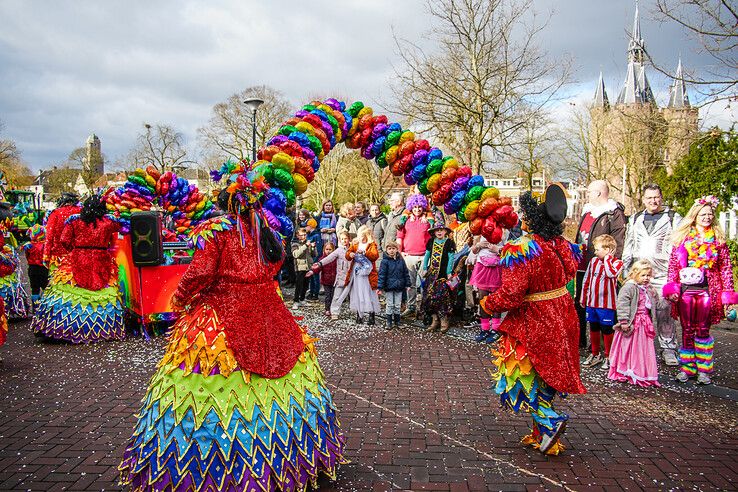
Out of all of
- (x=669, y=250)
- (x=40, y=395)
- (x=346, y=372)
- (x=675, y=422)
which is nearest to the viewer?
(x=675, y=422)

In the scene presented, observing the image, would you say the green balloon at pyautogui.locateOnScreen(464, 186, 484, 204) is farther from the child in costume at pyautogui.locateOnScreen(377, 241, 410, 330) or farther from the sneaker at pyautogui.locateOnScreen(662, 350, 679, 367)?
the child in costume at pyautogui.locateOnScreen(377, 241, 410, 330)

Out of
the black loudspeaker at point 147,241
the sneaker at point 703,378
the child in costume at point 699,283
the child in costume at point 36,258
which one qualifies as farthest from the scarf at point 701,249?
the child in costume at point 36,258

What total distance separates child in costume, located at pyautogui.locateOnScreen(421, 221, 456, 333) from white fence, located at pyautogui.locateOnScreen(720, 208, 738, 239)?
37.5ft

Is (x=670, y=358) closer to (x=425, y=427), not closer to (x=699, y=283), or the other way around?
(x=699, y=283)

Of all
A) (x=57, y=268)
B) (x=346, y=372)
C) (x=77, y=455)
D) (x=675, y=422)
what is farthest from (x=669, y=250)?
(x=57, y=268)

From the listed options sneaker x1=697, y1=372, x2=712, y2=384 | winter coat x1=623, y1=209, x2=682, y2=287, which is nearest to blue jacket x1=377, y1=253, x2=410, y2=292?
winter coat x1=623, y1=209, x2=682, y2=287

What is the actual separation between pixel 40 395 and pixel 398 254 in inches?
220

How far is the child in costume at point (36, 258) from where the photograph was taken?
985 centimetres

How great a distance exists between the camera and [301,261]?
11.1m

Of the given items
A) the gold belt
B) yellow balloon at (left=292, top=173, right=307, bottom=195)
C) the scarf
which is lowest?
the gold belt

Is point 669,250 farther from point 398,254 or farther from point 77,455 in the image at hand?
point 77,455

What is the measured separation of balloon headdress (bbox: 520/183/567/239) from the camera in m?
4.23

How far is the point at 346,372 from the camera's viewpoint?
6.47m

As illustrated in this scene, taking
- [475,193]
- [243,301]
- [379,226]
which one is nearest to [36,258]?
[379,226]
